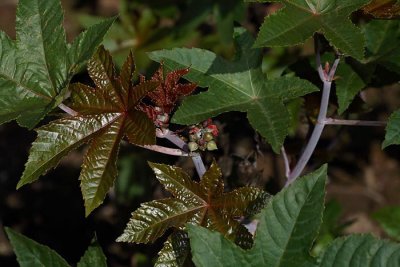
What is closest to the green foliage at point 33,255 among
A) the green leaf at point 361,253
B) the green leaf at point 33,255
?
the green leaf at point 33,255

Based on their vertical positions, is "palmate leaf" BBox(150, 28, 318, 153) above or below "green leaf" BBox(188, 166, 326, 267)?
above

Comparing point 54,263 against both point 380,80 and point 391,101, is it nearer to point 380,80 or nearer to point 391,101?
point 380,80

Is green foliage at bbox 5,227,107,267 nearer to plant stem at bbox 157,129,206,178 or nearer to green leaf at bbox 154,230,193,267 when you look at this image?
green leaf at bbox 154,230,193,267

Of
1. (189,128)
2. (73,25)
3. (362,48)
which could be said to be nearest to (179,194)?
(189,128)

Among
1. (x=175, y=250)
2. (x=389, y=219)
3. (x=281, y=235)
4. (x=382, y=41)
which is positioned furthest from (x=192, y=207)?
(x=389, y=219)

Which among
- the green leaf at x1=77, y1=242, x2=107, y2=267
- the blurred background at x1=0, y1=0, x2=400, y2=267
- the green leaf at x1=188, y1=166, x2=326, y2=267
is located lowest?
the blurred background at x1=0, y1=0, x2=400, y2=267

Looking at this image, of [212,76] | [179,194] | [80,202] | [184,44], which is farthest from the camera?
[80,202]

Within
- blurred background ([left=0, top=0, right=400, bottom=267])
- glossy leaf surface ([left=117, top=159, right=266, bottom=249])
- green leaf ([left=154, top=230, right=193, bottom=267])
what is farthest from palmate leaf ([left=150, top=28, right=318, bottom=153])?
blurred background ([left=0, top=0, right=400, bottom=267])
